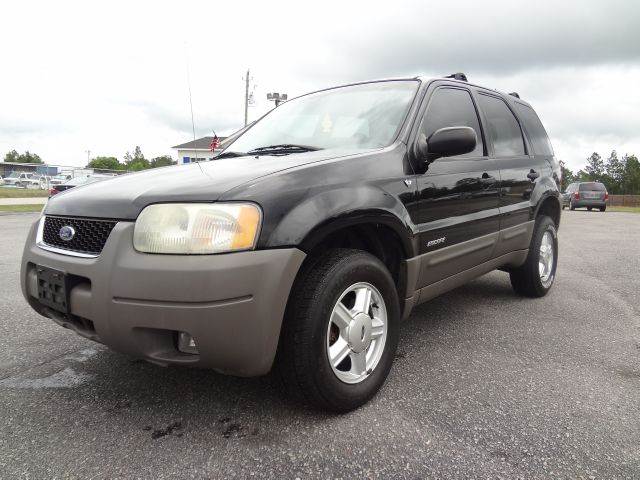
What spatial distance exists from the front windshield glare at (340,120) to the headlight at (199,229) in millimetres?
1042

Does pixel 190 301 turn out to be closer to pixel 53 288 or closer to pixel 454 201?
pixel 53 288

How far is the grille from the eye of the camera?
1.95 metres

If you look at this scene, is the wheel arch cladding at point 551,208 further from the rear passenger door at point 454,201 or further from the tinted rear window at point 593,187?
the tinted rear window at point 593,187

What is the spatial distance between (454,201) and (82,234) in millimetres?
2080

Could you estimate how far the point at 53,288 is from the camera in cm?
206

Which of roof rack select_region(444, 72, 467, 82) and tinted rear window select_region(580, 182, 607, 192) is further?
tinted rear window select_region(580, 182, 607, 192)

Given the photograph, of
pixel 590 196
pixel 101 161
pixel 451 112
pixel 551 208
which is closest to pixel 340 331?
pixel 451 112

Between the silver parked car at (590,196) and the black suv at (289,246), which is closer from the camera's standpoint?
the black suv at (289,246)

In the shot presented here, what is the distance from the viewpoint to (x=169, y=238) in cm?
180

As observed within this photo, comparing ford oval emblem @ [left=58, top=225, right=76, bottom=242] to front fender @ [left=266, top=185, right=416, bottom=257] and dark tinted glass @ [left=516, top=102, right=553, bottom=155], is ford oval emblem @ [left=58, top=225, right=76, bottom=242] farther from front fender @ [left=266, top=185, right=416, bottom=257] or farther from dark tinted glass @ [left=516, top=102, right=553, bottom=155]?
dark tinted glass @ [left=516, top=102, right=553, bottom=155]

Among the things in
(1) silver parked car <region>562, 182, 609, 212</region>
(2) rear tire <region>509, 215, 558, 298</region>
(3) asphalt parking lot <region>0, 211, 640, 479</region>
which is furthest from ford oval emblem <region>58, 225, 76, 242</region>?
(1) silver parked car <region>562, 182, 609, 212</region>

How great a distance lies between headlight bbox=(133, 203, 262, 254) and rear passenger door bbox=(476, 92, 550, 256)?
7.67 ft

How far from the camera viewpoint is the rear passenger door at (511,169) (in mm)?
3543

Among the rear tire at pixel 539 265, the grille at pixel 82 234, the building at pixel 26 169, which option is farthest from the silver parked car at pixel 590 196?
the building at pixel 26 169
